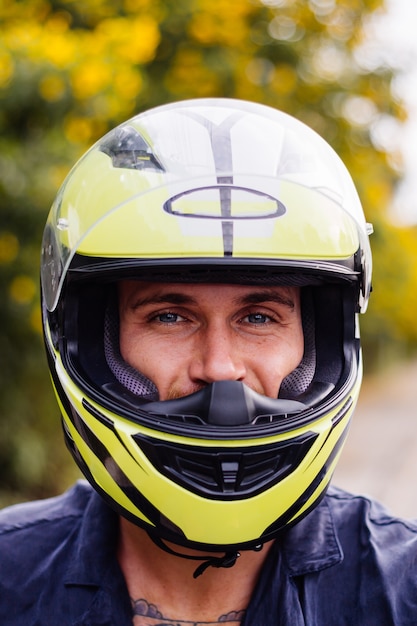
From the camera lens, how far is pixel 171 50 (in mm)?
7031

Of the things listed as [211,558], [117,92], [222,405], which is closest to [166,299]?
[222,405]

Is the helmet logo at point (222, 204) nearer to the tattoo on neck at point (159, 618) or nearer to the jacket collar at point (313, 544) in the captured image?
the jacket collar at point (313, 544)

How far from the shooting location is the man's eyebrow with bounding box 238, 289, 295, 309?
6.12 ft

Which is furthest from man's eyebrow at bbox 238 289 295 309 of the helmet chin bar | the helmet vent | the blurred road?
the blurred road

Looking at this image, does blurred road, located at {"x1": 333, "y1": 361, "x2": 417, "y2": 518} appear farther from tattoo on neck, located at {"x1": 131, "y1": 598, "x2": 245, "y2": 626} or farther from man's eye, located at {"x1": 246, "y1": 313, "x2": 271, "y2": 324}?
man's eye, located at {"x1": 246, "y1": 313, "x2": 271, "y2": 324}

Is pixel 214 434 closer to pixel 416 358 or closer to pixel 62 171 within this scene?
pixel 62 171

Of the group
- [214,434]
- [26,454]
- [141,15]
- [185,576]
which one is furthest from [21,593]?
[141,15]

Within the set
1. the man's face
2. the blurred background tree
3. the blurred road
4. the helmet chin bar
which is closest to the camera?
the helmet chin bar

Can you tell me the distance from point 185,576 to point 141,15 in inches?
186

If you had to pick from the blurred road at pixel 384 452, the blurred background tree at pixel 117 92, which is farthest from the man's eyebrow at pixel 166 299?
the blurred road at pixel 384 452

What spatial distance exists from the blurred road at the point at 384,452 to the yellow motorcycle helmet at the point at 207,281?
4664mm

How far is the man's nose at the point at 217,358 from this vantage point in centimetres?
175

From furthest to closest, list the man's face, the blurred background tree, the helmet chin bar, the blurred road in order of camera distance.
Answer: the blurred road < the blurred background tree < the man's face < the helmet chin bar

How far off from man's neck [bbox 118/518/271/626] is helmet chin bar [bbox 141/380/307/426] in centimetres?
39
